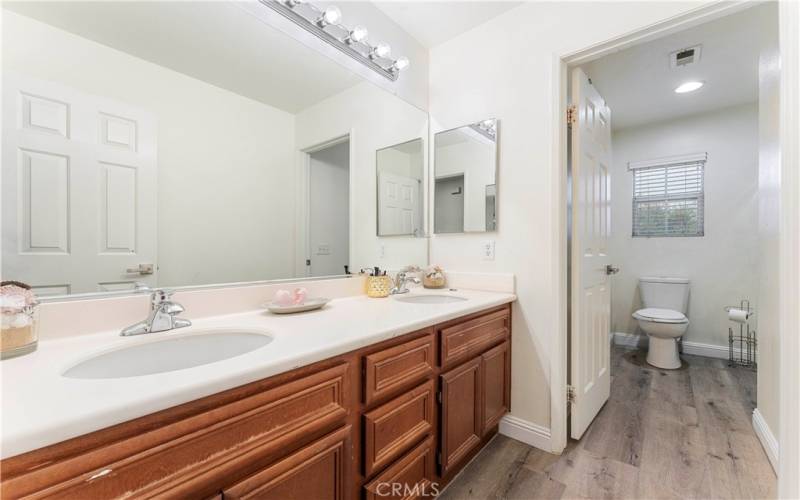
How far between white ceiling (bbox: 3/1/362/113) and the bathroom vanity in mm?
1087

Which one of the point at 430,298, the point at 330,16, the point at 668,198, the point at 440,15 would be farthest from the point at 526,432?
the point at 668,198

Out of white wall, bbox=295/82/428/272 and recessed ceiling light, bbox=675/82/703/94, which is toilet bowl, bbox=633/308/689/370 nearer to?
recessed ceiling light, bbox=675/82/703/94

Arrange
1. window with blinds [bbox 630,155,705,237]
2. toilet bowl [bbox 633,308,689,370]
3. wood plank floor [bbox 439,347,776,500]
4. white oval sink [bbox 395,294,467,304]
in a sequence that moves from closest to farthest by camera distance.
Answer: wood plank floor [bbox 439,347,776,500] → white oval sink [bbox 395,294,467,304] → toilet bowl [bbox 633,308,689,370] → window with blinds [bbox 630,155,705,237]

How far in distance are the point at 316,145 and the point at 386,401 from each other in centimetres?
114

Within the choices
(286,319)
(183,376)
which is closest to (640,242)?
(286,319)

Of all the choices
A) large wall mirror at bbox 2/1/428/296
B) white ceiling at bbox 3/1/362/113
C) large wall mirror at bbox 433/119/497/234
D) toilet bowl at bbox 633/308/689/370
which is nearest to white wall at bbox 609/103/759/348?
toilet bowl at bbox 633/308/689/370

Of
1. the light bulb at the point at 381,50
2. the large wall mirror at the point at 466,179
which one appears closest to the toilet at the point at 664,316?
the large wall mirror at the point at 466,179

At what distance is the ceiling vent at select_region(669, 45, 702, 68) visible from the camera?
2076mm

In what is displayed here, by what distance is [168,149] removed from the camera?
41.8 inches

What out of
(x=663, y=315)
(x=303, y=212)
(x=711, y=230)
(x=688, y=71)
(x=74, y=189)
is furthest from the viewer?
(x=711, y=230)

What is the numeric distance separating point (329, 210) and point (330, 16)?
85 cm

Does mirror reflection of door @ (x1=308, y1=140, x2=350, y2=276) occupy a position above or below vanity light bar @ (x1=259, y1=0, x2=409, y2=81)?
below

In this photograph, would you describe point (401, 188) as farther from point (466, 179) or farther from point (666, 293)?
point (666, 293)

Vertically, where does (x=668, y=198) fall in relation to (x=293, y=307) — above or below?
above
